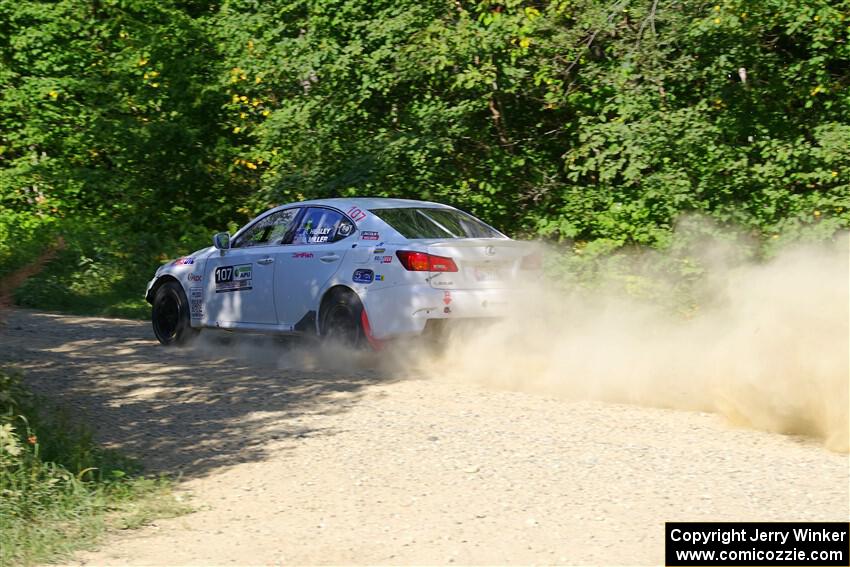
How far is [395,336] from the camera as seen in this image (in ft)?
34.9

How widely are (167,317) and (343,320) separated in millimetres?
2862

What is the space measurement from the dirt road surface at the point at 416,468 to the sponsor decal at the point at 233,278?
163cm

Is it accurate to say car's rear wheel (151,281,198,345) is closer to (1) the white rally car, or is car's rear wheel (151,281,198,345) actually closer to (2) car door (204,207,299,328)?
(1) the white rally car

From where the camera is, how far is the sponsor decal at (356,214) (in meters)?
11.2

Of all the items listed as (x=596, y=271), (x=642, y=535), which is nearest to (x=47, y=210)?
(x=596, y=271)

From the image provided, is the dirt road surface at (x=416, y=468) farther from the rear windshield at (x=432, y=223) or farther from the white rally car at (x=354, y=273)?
the rear windshield at (x=432, y=223)

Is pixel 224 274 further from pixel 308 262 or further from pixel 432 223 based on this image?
pixel 432 223

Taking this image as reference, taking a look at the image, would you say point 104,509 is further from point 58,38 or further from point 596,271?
point 58,38

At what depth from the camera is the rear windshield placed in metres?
11.1

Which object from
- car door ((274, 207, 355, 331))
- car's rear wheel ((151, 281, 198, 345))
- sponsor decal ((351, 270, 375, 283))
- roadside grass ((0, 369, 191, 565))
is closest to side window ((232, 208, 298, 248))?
car door ((274, 207, 355, 331))

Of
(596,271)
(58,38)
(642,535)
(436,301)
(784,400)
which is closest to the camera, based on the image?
(642,535)

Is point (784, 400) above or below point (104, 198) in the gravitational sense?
below

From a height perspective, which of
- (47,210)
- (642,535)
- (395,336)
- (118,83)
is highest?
(118,83)

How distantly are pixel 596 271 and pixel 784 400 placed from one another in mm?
6993
